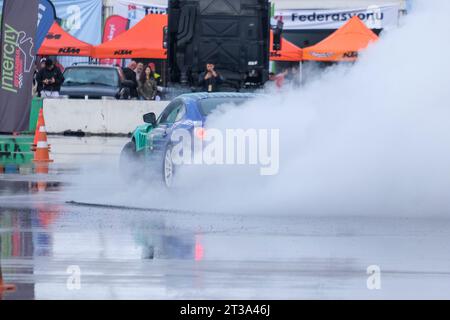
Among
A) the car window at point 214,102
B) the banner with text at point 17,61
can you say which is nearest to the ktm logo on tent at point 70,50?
the banner with text at point 17,61

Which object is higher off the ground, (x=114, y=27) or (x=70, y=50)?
(x=114, y=27)

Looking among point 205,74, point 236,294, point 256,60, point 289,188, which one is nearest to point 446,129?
point 289,188

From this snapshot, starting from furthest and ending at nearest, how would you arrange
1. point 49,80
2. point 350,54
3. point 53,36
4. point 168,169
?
point 53,36, point 350,54, point 49,80, point 168,169

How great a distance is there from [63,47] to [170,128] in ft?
79.8

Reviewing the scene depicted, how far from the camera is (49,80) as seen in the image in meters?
38.0

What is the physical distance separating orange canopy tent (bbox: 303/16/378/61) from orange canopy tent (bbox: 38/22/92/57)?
6858 mm

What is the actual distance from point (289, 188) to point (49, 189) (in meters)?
4.21

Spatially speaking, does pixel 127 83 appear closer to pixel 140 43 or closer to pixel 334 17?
pixel 140 43

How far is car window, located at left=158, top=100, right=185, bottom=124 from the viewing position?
17.5 m

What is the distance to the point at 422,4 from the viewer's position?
14.9 metres

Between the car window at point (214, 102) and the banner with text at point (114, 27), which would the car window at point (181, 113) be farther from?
the banner with text at point (114, 27)

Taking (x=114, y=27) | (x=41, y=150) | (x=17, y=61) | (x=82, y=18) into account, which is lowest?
(x=41, y=150)

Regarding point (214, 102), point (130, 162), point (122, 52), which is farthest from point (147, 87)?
point (214, 102)

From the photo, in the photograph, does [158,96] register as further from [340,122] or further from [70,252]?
[70,252]
